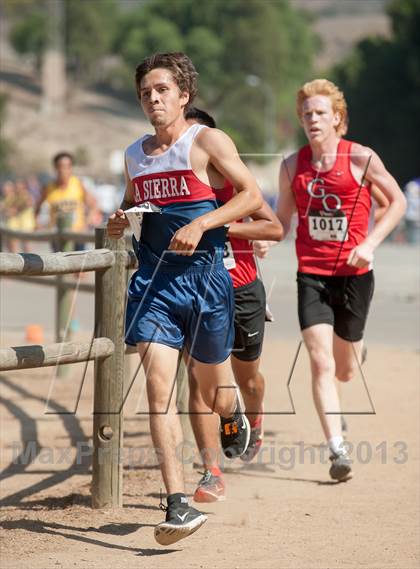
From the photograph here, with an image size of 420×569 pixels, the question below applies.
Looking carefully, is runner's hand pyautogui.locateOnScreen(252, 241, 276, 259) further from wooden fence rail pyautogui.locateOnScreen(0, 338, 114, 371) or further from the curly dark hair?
the curly dark hair

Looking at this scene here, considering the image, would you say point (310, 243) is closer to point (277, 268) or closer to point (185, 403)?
point (185, 403)

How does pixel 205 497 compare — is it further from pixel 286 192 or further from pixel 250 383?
pixel 286 192

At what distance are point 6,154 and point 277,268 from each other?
244ft

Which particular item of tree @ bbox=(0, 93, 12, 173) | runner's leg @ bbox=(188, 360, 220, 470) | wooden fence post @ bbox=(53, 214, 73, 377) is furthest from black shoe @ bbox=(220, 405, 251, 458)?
tree @ bbox=(0, 93, 12, 173)

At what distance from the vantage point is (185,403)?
736 centimetres

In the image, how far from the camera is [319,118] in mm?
7031

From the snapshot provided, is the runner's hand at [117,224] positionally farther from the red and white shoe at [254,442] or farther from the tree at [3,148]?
the tree at [3,148]

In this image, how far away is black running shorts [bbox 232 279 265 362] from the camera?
6.65 metres

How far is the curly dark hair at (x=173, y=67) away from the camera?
5.41 metres

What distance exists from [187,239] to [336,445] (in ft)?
6.86

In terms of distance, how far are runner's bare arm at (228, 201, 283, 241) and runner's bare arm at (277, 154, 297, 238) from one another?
4.48 ft

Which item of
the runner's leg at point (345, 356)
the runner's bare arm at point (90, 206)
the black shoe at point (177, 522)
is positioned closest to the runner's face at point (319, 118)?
the runner's leg at point (345, 356)

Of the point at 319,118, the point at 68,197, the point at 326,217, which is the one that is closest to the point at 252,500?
the point at 326,217

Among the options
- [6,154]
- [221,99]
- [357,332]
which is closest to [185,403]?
[357,332]
